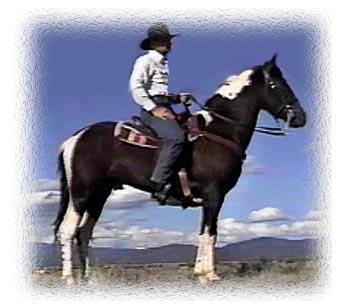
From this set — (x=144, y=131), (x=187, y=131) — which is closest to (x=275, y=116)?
(x=187, y=131)

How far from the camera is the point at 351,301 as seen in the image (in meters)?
3.08

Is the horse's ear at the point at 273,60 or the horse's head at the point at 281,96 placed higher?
the horse's ear at the point at 273,60

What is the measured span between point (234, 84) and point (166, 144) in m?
0.26

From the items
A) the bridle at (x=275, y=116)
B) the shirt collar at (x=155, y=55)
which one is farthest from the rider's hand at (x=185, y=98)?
the shirt collar at (x=155, y=55)

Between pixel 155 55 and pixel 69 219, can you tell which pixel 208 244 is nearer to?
pixel 69 219

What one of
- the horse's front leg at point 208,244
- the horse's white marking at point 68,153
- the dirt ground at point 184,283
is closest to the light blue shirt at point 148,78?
the horse's white marking at point 68,153

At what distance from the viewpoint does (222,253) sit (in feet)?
10.2

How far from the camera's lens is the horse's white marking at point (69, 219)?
122 inches

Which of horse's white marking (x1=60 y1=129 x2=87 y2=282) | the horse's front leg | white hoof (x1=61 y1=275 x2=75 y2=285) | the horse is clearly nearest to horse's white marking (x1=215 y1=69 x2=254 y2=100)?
the horse

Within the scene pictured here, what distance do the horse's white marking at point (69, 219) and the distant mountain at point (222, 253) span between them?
0.08ft

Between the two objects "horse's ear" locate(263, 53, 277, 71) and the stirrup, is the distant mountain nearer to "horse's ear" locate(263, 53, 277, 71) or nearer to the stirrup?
the stirrup

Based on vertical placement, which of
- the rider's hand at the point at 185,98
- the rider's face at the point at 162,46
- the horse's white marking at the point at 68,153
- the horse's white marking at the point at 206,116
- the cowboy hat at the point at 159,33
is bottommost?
the horse's white marking at the point at 68,153

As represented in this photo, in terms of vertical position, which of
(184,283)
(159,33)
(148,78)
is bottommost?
(184,283)

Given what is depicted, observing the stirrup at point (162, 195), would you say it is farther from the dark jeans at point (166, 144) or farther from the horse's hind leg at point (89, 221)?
the horse's hind leg at point (89, 221)
